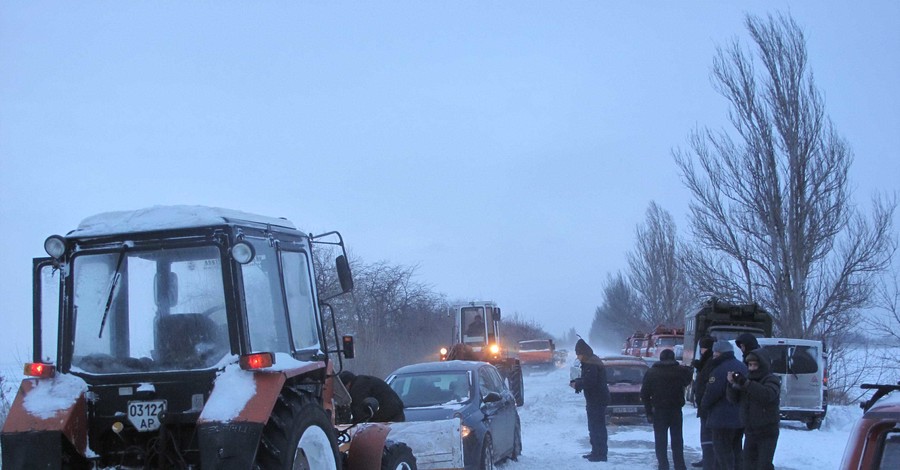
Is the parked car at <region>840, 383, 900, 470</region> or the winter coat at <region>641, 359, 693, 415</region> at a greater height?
the parked car at <region>840, 383, 900, 470</region>

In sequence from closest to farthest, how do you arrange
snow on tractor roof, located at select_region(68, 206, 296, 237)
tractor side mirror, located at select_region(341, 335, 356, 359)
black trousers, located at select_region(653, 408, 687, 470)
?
snow on tractor roof, located at select_region(68, 206, 296, 237)
tractor side mirror, located at select_region(341, 335, 356, 359)
black trousers, located at select_region(653, 408, 687, 470)

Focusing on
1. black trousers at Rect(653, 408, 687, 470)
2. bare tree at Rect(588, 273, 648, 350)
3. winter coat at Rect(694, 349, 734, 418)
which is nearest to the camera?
winter coat at Rect(694, 349, 734, 418)

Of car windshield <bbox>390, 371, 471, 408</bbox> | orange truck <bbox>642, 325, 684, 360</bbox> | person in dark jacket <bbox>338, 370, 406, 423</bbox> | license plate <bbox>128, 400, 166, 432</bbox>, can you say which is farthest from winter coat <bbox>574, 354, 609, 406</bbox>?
orange truck <bbox>642, 325, 684, 360</bbox>

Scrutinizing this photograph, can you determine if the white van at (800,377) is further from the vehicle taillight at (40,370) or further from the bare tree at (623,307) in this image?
the bare tree at (623,307)

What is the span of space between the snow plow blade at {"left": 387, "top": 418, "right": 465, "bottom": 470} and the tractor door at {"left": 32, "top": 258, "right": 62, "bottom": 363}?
4099 mm

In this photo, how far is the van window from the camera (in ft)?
56.9

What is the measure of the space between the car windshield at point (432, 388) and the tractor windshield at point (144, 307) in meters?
5.79

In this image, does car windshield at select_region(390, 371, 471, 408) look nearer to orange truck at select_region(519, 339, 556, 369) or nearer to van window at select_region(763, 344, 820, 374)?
van window at select_region(763, 344, 820, 374)

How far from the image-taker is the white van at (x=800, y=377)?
1731 cm

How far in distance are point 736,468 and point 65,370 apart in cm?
738

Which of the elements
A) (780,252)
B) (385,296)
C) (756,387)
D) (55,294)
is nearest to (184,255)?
(55,294)

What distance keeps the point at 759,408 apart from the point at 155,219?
601 centimetres

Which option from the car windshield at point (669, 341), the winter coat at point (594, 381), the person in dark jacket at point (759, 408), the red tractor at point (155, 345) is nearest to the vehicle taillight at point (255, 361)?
the red tractor at point (155, 345)

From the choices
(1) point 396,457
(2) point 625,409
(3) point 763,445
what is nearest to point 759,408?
(3) point 763,445
